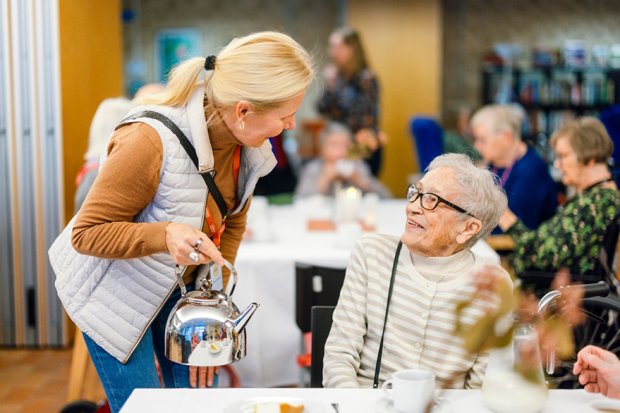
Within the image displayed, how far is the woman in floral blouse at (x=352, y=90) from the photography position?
258 inches

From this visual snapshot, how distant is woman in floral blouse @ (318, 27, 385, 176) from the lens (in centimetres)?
655

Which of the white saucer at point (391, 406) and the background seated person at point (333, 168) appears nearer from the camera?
the white saucer at point (391, 406)

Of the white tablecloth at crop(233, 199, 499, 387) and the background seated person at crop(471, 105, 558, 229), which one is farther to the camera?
the background seated person at crop(471, 105, 558, 229)

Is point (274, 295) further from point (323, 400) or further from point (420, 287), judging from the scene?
point (323, 400)

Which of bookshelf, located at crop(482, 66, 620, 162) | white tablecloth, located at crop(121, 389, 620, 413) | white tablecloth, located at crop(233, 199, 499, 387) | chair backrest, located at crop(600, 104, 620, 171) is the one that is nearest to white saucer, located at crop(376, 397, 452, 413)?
white tablecloth, located at crop(121, 389, 620, 413)

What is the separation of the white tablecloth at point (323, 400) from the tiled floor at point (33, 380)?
2107mm

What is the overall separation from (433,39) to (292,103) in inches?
277

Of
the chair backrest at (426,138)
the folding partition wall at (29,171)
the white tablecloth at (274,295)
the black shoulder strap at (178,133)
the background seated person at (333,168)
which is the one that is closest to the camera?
the black shoulder strap at (178,133)

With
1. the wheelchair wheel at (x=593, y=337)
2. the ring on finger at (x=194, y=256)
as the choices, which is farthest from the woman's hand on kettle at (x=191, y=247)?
the wheelchair wheel at (x=593, y=337)

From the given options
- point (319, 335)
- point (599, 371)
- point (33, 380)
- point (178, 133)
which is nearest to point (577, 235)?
point (319, 335)

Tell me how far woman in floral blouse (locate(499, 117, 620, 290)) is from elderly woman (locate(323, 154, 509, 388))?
3.86 feet

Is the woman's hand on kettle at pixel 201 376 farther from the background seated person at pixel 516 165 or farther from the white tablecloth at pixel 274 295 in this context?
the background seated person at pixel 516 165

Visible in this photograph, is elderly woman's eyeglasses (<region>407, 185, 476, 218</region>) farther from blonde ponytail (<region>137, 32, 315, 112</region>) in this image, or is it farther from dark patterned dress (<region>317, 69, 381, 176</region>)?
dark patterned dress (<region>317, 69, 381, 176</region>)

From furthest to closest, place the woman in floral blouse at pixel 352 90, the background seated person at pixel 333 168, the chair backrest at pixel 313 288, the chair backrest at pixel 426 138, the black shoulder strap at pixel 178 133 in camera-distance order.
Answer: the chair backrest at pixel 426 138 < the woman in floral blouse at pixel 352 90 < the background seated person at pixel 333 168 < the chair backrest at pixel 313 288 < the black shoulder strap at pixel 178 133
